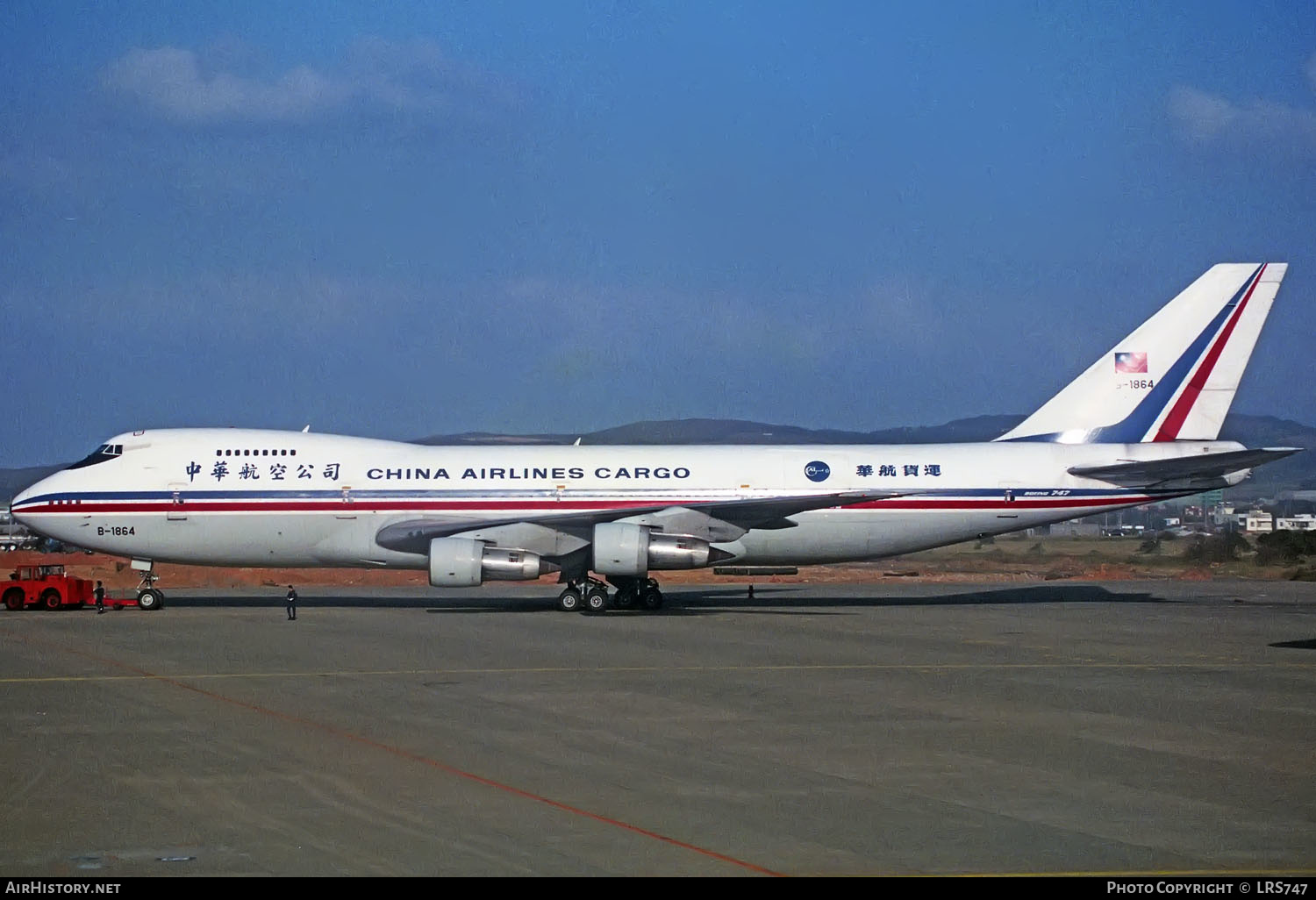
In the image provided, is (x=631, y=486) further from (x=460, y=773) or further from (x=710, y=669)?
(x=460, y=773)

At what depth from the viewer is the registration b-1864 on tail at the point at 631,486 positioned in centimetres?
3466

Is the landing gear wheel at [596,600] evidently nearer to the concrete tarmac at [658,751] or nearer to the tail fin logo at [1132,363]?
the concrete tarmac at [658,751]

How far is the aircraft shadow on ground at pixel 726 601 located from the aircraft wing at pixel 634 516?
6.44 feet

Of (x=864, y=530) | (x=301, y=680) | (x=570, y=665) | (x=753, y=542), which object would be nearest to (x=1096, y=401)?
(x=864, y=530)

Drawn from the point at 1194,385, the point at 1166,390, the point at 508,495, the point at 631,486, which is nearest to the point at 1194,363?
the point at 1194,385

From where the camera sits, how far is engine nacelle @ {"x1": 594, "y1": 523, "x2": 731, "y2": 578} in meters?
32.4

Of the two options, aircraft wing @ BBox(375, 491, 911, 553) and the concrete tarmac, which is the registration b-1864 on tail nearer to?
aircraft wing @ BBox(375, 491, 911, 553)

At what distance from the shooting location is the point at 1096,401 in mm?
36344

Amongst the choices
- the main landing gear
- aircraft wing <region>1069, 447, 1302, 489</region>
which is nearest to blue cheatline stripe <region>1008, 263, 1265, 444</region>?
aircraft wing <region>1069, 447, 1302, 489</region>

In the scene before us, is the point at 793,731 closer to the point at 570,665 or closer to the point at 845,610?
the point at 570,665

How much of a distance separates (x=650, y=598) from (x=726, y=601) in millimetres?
4453

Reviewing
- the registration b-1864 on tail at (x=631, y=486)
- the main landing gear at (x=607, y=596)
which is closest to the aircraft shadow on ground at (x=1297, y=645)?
the registration b-1864 on tail at (x=631, y=486)

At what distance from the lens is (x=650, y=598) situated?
3491 centimetres

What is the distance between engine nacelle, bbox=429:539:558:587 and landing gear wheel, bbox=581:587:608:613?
161 cm
